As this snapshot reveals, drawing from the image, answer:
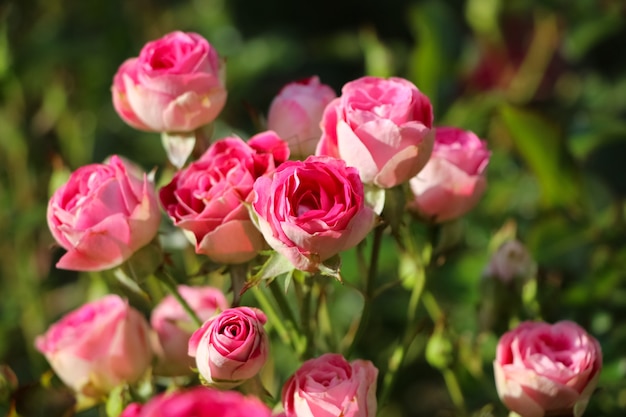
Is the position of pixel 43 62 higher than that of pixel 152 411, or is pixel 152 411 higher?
pixel 152 411

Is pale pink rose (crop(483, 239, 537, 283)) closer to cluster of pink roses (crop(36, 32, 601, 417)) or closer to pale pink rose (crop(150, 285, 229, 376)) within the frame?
cluster of pink roses (crop(36, 32, 601, 417))

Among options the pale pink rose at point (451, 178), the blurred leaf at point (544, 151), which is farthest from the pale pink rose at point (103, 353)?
the blurred leaf at point (544, 151)

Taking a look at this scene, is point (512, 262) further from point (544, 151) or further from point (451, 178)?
point (544, 151)

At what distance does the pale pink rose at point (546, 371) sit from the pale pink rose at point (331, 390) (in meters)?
0.12

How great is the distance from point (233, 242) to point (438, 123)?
58 centimetres

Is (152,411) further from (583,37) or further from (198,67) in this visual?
(583,37)

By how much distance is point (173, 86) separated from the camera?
27.8 inches

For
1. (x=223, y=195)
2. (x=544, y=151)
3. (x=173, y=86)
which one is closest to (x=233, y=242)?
(x=223, y=195)

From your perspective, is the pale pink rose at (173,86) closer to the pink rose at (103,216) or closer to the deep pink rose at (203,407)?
the pink rose at (103,216)

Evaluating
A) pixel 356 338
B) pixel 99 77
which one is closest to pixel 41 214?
pixel 99 77

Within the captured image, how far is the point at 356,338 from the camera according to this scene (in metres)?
0.71

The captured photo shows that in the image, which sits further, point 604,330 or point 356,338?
point 604,330

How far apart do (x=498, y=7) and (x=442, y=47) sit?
0.18 m

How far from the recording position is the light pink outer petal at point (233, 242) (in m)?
0.64
